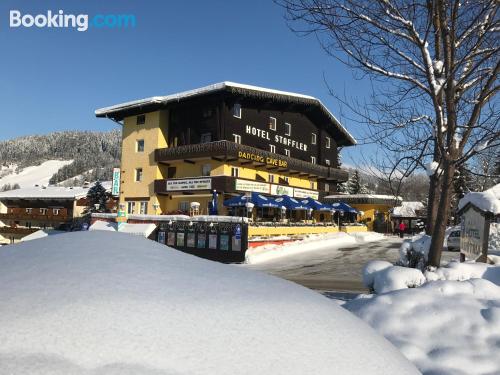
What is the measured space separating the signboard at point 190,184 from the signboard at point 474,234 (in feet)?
64.2

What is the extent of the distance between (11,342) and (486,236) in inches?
400

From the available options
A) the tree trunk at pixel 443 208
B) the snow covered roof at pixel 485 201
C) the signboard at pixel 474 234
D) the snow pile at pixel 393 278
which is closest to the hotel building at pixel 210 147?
the signboard at pixel 474 234

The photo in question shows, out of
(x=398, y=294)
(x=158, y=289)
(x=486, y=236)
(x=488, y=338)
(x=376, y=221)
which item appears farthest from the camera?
(x=376, y=221)

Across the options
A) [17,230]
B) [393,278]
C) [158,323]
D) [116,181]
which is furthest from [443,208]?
[17,230]

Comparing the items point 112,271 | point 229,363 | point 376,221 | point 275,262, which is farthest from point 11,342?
point 376,221

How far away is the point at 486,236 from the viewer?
9445 millimetres

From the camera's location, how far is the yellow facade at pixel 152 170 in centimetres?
3072

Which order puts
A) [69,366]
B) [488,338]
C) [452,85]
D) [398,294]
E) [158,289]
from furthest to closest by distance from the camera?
[452,85]
[398,294]
[488,338]
[158,289]
[69,366]

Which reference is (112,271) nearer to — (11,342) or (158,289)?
(158,289)

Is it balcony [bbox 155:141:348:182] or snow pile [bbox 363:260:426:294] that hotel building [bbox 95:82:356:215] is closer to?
balcony [bbox 155:141:348:182]

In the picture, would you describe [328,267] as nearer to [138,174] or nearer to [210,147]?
[210,147]

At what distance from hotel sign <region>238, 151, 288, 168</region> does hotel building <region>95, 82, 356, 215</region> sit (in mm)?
73

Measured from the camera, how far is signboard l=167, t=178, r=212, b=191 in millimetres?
28734

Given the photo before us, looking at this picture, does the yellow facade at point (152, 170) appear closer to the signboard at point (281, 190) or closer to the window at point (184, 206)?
the window at point (184, 206)
